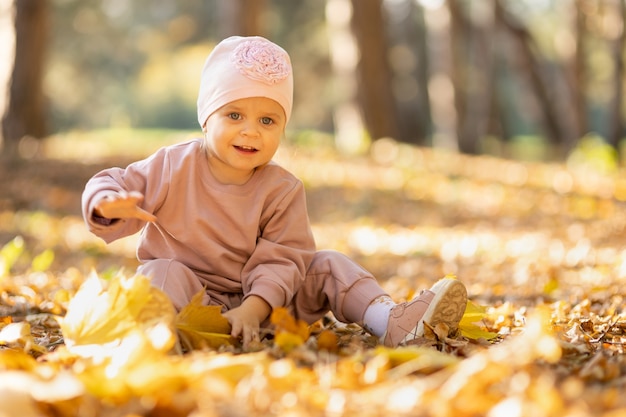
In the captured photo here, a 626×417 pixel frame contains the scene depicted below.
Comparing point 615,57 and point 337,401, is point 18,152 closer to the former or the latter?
point 337,401

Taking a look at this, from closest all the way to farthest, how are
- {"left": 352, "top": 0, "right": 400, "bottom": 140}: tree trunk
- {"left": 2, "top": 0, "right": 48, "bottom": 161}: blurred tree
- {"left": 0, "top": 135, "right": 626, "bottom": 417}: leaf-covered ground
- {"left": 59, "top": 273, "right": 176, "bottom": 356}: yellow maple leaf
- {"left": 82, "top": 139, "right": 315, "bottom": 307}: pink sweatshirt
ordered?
{"left": 0, "top": 135, "right": 626, "bottom": 417}: leaf-covered ground
{"left": 59, "top": 273, "right": 176, "bottom": 356}: yellow maple leaf
{"left": 82, "top": 139, "right": 315, "bottom": 307}: pink sweatshirt
{"left": 2, "top": 0, "right": 48, "bottom": 161}: blurred tree
{"left": 352, "top": 0, "right": 400, "bottom": 140}: tree trunk

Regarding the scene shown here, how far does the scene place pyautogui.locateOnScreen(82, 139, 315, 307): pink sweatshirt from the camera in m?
2.88

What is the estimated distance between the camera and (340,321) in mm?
3102

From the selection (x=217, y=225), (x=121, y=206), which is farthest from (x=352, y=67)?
(x=121, y=206)

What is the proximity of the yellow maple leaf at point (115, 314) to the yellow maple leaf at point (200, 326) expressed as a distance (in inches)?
4.9

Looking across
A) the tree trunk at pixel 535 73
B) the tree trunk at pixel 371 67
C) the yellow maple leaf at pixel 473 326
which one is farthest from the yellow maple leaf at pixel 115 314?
the tree trunk at pixel 535 73

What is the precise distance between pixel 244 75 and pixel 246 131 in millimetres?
199

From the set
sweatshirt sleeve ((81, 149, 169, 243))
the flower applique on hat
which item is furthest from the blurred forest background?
the flower applique on hat

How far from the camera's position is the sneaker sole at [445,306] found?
2666 millimetres

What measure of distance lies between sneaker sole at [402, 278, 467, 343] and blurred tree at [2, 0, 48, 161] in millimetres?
8436

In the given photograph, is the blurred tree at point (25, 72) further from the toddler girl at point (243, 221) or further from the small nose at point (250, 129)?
the small nose at point (250, 129)

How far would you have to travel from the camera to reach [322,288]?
3.04 metres

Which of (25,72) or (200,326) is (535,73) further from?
(200,326)

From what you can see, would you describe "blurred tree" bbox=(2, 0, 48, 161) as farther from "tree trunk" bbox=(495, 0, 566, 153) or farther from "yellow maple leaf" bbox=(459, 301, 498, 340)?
"tree trunk" bbox=(495, 0, 566, 153)
